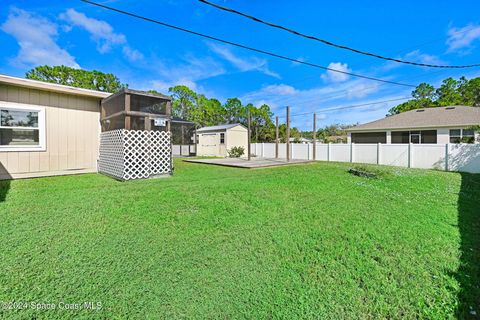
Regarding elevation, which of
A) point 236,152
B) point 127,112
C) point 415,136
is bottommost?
point 236,152

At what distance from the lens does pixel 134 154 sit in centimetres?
646

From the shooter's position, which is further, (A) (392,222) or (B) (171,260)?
(A) (392,222)

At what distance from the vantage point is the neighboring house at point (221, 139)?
19391mm

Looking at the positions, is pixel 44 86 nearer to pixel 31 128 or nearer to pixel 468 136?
pixel 31 128

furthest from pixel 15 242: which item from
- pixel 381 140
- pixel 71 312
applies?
pixel 381 140

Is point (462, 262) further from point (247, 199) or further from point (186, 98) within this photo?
point (186, 98)

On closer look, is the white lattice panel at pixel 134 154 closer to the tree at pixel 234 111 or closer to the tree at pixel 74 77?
the tree at pixel 74 77

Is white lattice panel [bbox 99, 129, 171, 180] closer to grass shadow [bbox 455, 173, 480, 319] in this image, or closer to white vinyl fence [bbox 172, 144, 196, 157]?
grass shadow [bbox 455, 173, 480, 319]

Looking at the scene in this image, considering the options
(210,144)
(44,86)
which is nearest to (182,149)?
(210,144)

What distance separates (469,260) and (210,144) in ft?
61.2

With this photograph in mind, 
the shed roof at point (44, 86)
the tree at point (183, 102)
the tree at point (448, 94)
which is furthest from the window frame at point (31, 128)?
the tree at point (448, 94)

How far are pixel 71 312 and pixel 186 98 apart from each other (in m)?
31.7

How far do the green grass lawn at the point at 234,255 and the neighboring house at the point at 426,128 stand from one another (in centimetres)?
1314

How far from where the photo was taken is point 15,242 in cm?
274
